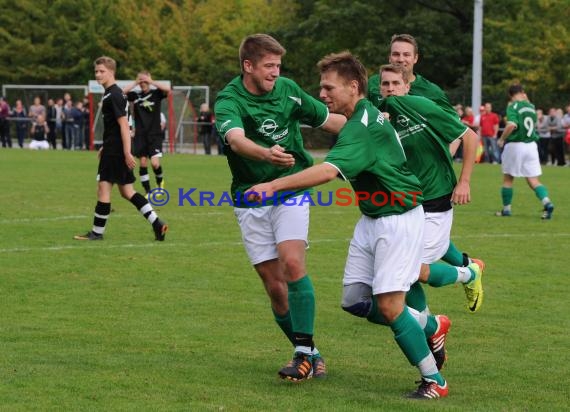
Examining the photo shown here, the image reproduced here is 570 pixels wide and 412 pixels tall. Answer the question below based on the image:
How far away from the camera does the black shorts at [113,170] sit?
13516 millimetres

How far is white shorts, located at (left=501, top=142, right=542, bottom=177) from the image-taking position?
17.5 meters

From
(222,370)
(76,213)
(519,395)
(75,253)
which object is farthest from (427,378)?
(76,213)

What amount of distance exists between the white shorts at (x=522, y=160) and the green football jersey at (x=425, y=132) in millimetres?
9602

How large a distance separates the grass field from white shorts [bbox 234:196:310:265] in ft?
2.55

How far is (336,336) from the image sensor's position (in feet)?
27.3

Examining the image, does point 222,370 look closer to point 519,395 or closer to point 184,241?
point 519,395

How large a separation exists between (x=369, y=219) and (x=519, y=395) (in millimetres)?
1366

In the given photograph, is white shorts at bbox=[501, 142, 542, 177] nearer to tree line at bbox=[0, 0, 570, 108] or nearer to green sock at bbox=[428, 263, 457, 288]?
green sock at bbox=[428, 263, 457, 288]

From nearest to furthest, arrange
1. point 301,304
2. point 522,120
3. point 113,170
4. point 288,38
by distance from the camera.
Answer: point 301,304 → point 113,170 → point 522,120 → point 288,38

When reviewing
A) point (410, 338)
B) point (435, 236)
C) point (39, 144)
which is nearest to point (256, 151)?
point (410, 338)

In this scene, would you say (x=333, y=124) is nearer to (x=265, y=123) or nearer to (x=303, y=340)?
(x=265, y=123)

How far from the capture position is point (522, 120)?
17.7 m

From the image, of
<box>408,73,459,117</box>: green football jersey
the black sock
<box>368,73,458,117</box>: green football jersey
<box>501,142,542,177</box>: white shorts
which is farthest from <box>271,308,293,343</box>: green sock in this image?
<box>501,142,542,177</box>: white shorts

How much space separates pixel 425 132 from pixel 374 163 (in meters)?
1.85
